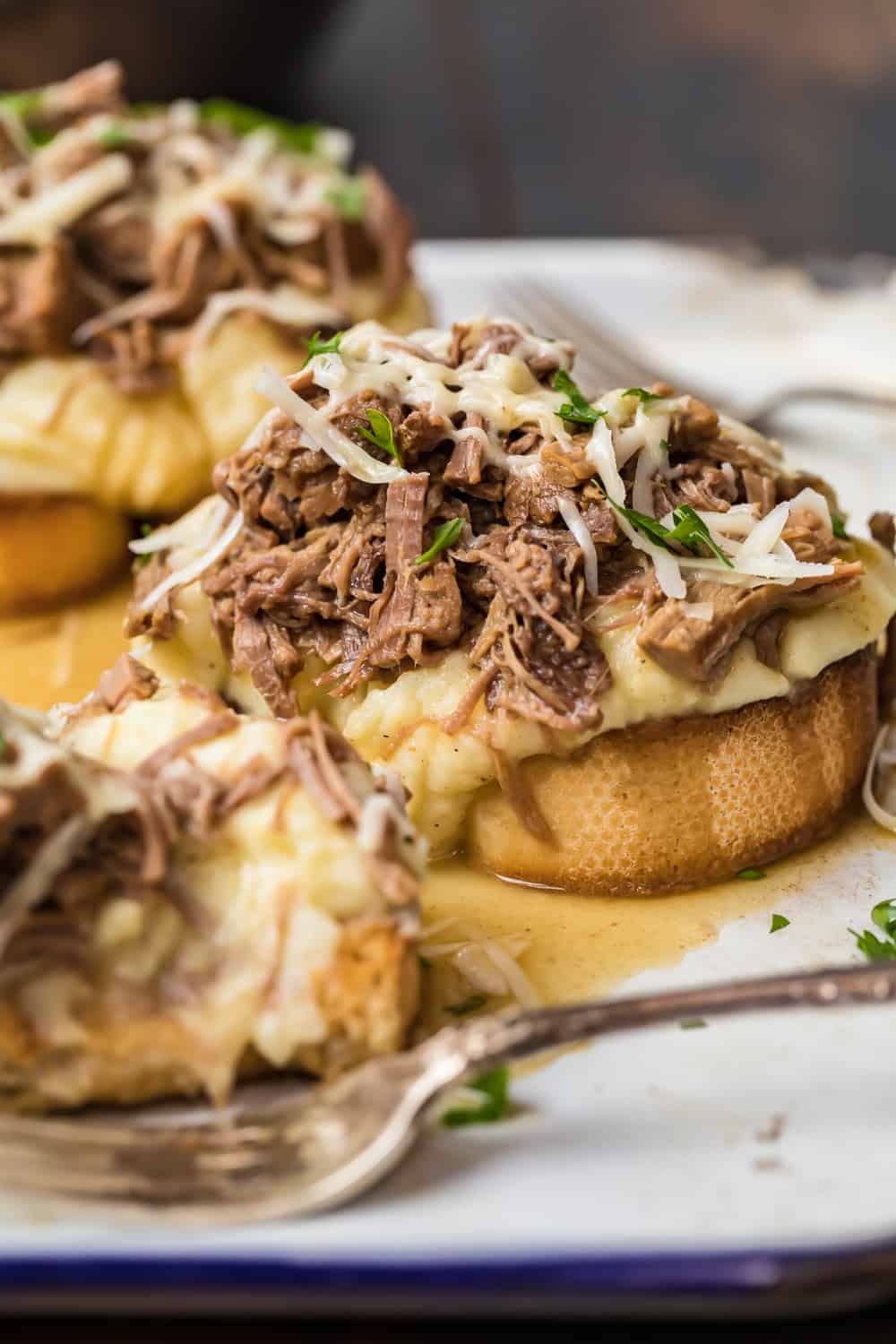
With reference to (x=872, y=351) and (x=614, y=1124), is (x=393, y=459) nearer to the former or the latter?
(x=614, y=1124)

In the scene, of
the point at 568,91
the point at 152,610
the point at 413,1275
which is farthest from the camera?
the point at 568,91

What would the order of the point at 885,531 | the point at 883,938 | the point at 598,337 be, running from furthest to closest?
the point at 598,337 → the point at 885,531 → the point at 883,938

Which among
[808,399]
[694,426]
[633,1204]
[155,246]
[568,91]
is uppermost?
[155,246]

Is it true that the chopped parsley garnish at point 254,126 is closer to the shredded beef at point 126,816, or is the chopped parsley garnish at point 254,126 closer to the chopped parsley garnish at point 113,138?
the chopped parsley garnish at point 113,138

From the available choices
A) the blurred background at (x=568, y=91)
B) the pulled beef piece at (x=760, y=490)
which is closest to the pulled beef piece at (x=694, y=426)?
the pulled beef piece at (x=760, y=490)

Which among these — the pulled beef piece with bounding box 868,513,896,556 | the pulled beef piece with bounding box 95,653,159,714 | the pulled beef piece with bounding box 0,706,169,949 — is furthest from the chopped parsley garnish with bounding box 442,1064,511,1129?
the pulled beef piece with bounding box 868,513,896,556

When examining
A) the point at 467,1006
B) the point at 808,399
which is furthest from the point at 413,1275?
the point at 808,399

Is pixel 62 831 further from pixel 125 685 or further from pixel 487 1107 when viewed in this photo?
pixel 487 1107

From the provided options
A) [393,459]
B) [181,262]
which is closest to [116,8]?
[181,262]

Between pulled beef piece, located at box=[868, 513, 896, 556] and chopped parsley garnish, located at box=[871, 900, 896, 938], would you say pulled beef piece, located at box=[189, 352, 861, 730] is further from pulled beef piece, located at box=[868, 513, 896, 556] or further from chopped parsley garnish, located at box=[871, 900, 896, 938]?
chopped parsley garnish, located at box=[871, 900, 896, 938]
